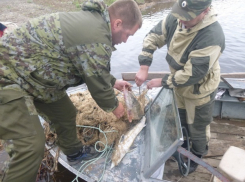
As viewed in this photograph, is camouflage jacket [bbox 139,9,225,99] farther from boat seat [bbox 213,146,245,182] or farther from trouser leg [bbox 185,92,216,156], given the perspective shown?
boat seat [bbox 213,146,245,182]

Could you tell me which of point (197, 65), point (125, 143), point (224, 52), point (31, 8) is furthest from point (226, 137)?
point (31, 8)

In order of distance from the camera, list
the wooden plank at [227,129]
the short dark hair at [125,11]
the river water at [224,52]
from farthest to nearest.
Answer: the river water at [224,52], the wooden plank at [227,129], the short dark hair at [125,11]

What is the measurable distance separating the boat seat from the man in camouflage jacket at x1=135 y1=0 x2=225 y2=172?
50cm

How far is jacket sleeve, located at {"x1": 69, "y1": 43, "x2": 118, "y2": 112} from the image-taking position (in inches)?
78.4

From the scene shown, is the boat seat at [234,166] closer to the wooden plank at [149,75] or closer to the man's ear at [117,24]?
the man's ear at [117,24]

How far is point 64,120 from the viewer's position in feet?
9.34

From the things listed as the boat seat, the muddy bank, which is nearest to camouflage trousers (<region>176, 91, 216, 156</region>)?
the boat seat

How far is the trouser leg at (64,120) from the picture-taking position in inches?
107

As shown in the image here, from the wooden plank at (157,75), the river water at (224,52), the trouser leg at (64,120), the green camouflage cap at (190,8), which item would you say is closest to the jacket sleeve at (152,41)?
the green camouflage cap at (190,8)

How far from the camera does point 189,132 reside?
10.3 ft

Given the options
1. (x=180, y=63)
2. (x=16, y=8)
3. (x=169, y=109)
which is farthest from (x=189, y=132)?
(x=16, y=8)

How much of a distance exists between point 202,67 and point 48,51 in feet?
5.24

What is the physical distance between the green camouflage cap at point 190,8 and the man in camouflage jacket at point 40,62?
1.60 feet

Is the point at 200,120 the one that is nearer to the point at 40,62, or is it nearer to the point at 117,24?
the point at 117,24
